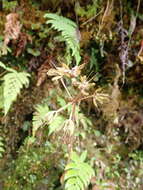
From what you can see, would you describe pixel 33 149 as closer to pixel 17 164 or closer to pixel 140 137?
pixel 17 164

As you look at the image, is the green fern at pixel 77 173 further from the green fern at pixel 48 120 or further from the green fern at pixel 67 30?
the green fern at pixel 67 30

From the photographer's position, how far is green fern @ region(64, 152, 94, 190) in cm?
213

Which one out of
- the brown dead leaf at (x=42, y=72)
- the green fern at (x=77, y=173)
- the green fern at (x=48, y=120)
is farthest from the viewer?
the brown dead leaf at (x=42, y=72)

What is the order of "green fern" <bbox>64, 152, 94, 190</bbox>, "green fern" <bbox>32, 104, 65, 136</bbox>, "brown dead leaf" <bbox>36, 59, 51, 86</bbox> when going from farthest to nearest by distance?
"brown dead leaf" <bbox>36, 59, 51, 86</bbox>, "green fern" <bbox>32, 104, 65, 136</bbox>, "green fern" <bbox>64, 152, 94, 190</bbox>

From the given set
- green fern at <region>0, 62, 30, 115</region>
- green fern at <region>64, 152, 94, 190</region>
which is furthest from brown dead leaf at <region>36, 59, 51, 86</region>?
green fern at <region>64, 152, 94, 190</region>

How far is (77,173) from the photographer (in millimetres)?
2197

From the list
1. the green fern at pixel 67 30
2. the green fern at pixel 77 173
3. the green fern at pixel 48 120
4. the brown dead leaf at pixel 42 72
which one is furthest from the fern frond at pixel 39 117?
the green fern at pixel 67 30

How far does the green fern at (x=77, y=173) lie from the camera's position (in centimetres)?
213

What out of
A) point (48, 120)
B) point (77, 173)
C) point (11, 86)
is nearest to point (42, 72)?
point (11, 86)

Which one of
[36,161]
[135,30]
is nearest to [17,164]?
[36,161]

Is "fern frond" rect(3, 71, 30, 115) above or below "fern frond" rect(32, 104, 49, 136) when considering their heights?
above

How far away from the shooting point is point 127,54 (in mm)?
2604

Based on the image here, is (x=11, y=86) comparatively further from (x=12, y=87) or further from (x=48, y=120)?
(x=48, y=120)

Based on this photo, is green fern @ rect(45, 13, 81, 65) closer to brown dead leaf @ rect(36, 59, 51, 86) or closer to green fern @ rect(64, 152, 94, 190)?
brown dead leaf @ rect(36, 59, 51, 86)
